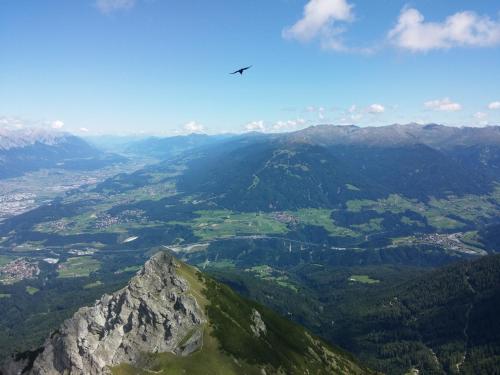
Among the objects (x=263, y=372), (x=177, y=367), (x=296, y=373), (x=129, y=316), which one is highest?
(x=129, y=316)

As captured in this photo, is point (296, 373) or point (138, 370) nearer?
point (138, 370)

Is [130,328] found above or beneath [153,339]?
above

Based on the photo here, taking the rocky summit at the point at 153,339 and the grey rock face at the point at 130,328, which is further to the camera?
the rocky summit at the point at 153,339

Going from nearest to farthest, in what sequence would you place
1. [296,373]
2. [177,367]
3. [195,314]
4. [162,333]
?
1. [177,367]
2. [162,333]
3. [195,314]
4. [296,373]

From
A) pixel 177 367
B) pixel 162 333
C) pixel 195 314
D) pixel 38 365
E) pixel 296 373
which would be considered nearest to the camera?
pixel 38 365

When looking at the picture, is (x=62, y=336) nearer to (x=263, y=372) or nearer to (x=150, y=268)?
(x=150, y=268)

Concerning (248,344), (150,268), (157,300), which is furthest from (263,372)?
(150,268)

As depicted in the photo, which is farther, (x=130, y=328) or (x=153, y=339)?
(x=153, y=339)

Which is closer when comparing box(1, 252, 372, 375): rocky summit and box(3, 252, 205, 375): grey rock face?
box(3, 252, 205, 375): grey rock face
